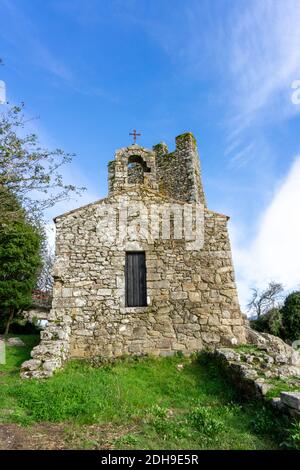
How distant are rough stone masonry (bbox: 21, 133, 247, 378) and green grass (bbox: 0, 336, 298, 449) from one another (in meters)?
0.89

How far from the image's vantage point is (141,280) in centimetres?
944

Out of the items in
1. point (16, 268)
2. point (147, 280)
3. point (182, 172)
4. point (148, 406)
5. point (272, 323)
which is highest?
point (182, 172)

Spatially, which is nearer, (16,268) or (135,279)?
(135,279)

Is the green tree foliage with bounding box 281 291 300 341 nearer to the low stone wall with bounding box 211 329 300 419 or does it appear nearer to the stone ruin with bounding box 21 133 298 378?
the low stone wall with bounding box 211 329 300 419

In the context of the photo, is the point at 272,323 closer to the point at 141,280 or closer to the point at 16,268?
the point at 141,280

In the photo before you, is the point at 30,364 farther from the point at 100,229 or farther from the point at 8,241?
the point at 8,241

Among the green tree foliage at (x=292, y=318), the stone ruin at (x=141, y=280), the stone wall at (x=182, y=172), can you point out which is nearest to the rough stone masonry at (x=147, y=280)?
the stone ruin at (x=141, y=280)

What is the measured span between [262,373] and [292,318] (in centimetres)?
1327

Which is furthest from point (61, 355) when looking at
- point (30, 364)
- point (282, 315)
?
point (282, 315)

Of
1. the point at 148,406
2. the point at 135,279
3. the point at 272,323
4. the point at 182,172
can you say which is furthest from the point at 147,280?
the point at 272,323

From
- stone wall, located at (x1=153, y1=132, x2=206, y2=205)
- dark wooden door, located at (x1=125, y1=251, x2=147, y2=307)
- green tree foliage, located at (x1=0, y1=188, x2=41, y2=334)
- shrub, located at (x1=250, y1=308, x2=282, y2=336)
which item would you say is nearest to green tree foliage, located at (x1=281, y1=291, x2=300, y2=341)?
shrub, located at (x1=250, y1=308, x2=282, y2=336)
